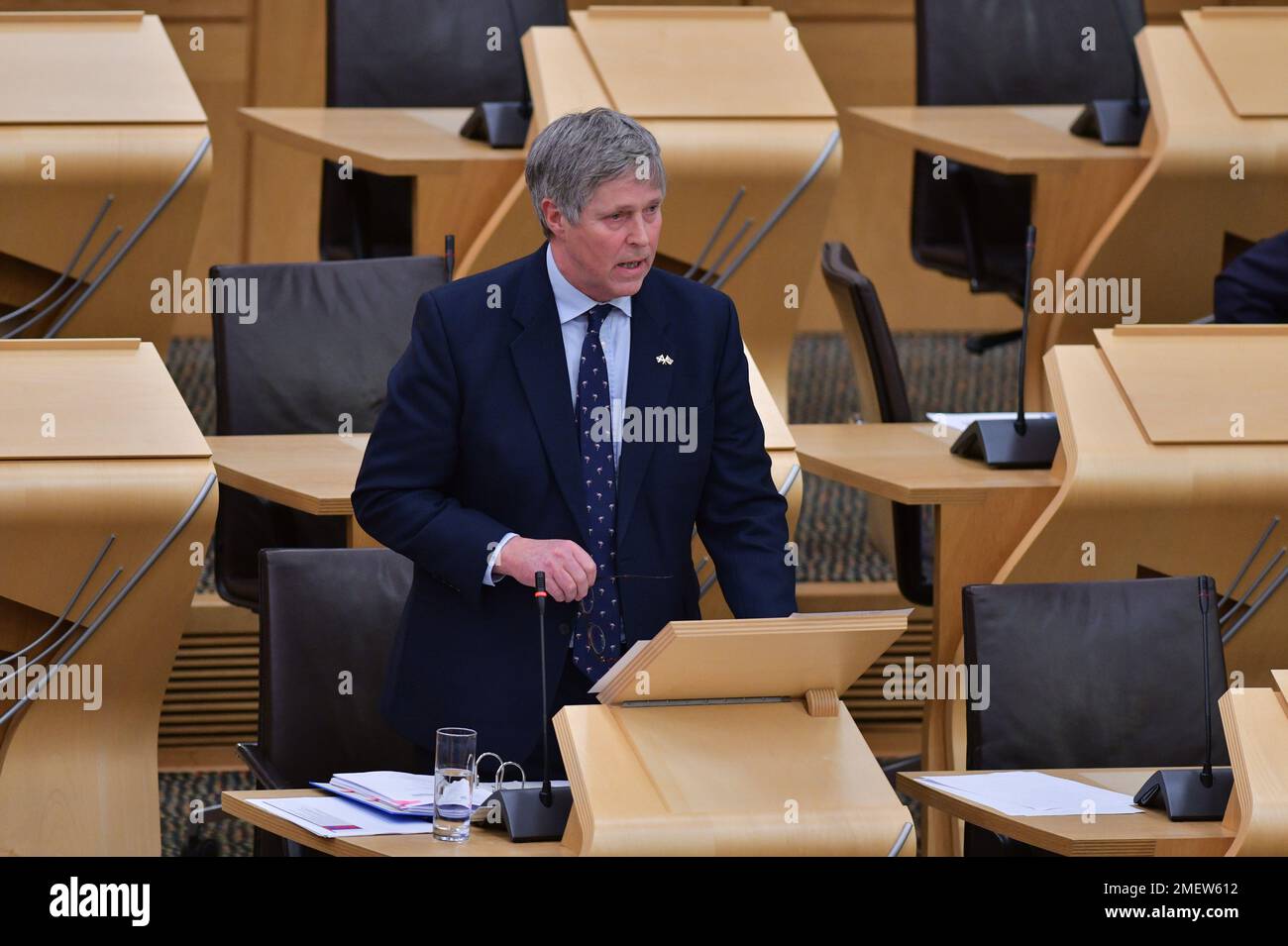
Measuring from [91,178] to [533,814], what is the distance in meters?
2.29

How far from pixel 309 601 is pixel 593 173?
80 cm

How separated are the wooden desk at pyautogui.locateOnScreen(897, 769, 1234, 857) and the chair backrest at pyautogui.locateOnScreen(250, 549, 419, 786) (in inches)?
31.5

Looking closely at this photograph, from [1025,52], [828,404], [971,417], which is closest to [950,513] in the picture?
[971,417]

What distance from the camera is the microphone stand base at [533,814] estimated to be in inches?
86.5

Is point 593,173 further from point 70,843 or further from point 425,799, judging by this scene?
point 70,843

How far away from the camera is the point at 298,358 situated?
3.86 m

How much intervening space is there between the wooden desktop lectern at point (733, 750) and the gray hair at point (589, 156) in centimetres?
58

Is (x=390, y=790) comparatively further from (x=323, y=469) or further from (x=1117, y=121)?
(x=1117, y=121)

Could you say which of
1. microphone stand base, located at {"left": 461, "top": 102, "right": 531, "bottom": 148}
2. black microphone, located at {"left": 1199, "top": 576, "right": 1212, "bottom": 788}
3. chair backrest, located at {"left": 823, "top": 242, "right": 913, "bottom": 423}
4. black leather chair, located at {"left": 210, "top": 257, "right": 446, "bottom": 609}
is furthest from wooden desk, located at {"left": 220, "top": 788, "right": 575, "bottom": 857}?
microphone stand base, located at {"left": 461, "top": 102, "right": 531, "bottom": 148}

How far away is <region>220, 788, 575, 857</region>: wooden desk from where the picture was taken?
212 centimetres

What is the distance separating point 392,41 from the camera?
4953 mm

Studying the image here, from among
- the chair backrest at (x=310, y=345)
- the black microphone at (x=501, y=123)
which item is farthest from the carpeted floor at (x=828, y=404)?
the black microphone at (x=501, y=123)

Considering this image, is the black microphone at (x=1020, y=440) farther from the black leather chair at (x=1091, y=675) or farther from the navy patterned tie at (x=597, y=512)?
the navy patterned tie at (x=597, y=512)

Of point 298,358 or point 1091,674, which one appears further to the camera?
point 298,358
